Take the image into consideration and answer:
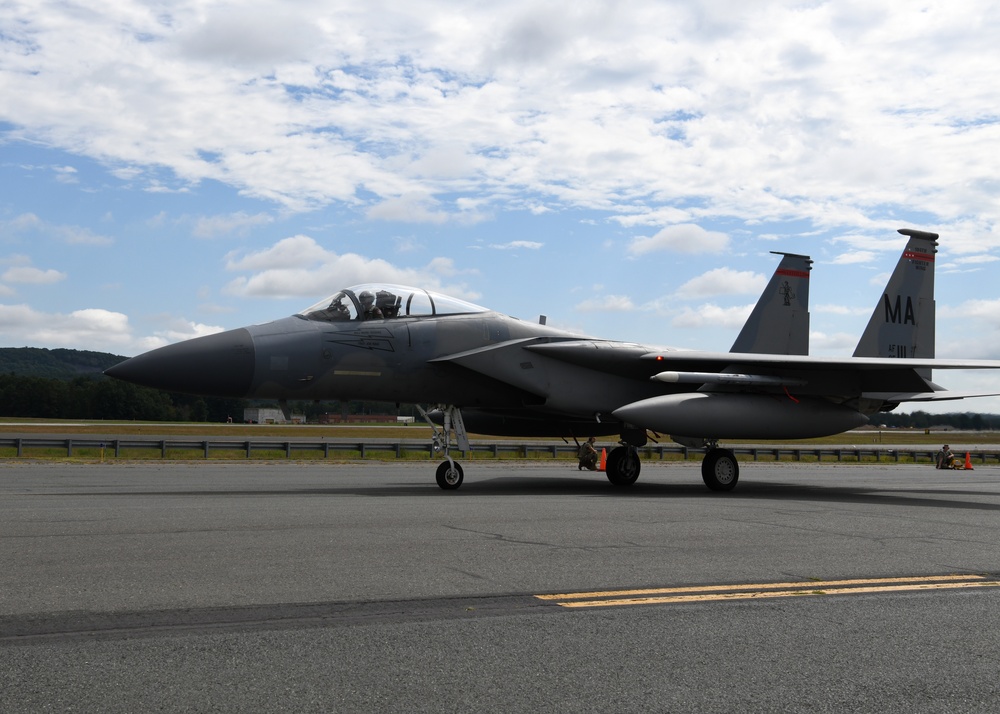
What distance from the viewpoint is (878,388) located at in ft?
61.2

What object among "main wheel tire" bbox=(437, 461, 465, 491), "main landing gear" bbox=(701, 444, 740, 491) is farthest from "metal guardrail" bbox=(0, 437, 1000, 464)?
"main wheel tire" bbox=(437, 461, 465, 491)

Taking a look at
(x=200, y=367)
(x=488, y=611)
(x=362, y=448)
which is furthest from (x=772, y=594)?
(x=362, y=448)

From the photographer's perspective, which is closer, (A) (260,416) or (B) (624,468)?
(B) (624,468)

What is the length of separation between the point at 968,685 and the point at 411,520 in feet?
22.9

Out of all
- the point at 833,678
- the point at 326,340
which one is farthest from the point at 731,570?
the point at 326,340

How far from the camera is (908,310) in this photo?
73.2 feet

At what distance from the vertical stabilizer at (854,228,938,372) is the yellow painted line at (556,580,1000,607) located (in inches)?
623

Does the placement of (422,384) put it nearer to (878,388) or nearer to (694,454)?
(878,388)

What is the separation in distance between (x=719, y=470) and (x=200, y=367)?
959cm

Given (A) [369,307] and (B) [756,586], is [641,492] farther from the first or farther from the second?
(B) [756,586]

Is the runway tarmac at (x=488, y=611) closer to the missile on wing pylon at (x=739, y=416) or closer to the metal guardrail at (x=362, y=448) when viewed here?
the missile on wing pylon at (x=739, y=416)

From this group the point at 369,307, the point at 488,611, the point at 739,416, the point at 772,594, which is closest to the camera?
the point at 488,611

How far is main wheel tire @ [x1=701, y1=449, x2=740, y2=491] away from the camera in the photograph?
58.0 ft

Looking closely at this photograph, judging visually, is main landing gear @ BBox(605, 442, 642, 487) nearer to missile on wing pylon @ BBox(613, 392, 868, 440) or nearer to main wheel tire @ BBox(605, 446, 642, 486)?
main wheel tire @ BBox(605, 446, 642, 486)
